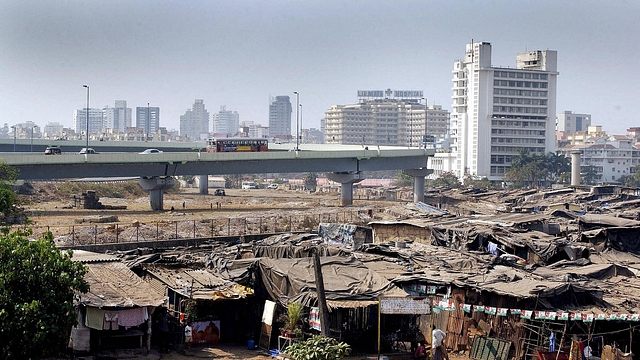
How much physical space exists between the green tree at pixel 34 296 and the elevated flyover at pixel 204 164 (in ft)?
116

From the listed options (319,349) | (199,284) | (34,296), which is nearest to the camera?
(34,296)

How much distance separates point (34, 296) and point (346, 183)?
54.8m

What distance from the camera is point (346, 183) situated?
71812 millimetres

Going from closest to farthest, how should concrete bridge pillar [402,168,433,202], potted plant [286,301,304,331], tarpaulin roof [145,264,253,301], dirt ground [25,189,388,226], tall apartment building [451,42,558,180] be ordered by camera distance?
potted plant [286,301,304,331] → tarpaulin roof [145,264,253,301] → dirt ground [25,189,388,226] → concrete bridge pillar [402,168,433,202] → tall apartment building [451,42,558,180]

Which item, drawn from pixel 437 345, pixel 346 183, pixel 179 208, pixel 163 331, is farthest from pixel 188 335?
pixel 346 183

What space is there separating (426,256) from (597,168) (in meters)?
124

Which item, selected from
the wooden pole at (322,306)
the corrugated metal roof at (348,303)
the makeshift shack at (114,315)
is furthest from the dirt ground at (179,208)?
the wooden pole at (322,306)

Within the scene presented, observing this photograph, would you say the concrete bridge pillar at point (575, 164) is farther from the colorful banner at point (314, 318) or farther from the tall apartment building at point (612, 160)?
the colorful banner at point (314, 318)

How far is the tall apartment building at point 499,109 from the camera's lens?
422 feet

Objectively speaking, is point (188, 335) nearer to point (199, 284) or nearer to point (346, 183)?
point (199, 284)

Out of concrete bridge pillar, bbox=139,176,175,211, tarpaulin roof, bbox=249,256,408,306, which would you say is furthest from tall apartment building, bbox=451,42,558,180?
tarpaulin roof, bbox=249,256,408,306

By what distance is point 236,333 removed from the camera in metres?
22.6

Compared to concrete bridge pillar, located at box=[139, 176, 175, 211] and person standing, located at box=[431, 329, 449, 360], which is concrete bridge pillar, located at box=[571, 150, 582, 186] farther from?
person standing, located at box=[431, 329, 449, 360]

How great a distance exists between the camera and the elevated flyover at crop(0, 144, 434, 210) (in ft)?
184
